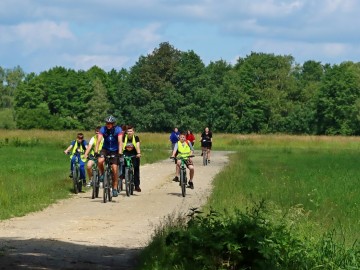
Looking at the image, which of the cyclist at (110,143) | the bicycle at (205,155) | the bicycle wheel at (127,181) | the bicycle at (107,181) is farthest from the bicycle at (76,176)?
the bicycle at (205,155)

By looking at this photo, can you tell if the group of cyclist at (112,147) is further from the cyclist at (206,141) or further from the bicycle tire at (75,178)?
the cyclist at (206,141)

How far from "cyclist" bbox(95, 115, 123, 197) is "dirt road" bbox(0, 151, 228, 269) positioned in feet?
2.74

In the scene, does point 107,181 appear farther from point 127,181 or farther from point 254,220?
point 254,220

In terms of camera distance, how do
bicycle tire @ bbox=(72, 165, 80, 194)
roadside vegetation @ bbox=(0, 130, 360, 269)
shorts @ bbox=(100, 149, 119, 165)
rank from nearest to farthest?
roadside vegetation @ bbox=(0, 130, 360, 269) → shorts @ bbox=(100, 149, 119, 165) → bicycle tire @ bbox=(72, 165, 80, 194)

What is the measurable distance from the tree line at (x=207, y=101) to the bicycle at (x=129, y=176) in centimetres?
9110

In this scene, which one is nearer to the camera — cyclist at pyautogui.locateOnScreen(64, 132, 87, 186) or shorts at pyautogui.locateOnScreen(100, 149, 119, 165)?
shorts at pyautogui.locateOnScreen(100, 149, 119, 165)

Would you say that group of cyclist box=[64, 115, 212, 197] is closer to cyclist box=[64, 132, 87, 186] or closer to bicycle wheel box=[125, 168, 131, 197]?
cyclist box=[64, 132, 87, 186]

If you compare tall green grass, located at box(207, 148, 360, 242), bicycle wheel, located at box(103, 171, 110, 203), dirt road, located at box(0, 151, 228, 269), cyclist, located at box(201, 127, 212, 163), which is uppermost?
cyclist, located at box(201, 127, 212, 163)

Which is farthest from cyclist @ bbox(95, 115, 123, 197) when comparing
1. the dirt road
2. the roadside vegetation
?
the roadside vegetation

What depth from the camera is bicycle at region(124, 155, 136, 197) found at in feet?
74.6

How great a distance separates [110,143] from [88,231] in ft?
21.4

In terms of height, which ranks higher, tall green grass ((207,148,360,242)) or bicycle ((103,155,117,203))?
bicycle ((103,155,117,203))

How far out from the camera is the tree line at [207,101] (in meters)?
117

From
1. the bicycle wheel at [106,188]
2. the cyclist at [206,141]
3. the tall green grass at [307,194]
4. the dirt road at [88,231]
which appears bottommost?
the tall green grass at [307,194]
